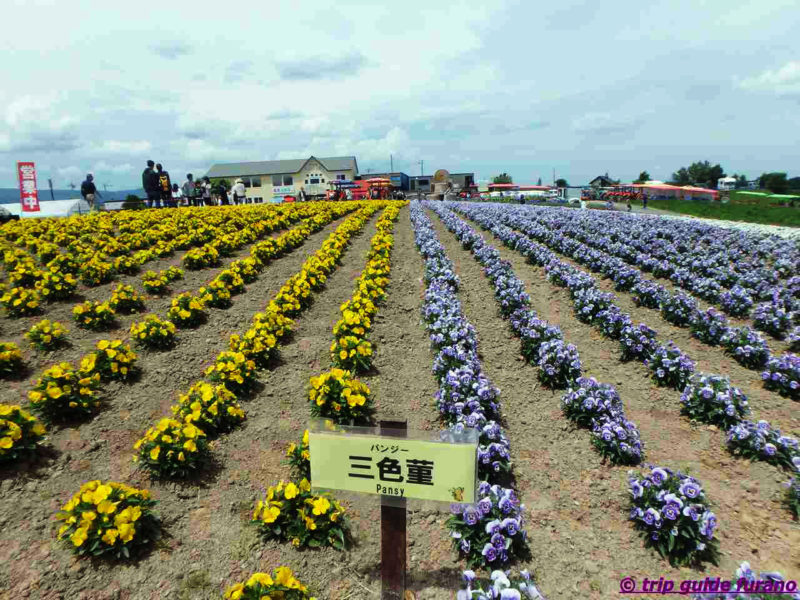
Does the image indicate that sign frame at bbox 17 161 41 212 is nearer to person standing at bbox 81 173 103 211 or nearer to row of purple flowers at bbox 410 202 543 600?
person standing at bbox 81 173 103 211

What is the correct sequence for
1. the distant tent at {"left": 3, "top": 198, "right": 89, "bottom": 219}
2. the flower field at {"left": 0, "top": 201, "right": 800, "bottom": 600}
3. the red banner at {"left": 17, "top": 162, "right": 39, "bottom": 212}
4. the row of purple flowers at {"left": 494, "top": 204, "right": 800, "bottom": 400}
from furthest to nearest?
the distant tent at {"left": 3, "top": 198, "right": 89, "bottom": 219} → the red banner at {"left": 17, "top": 162, "right": 39, "bottom": 212} → the row of purple flowers at {"left": 494, "top": 204, "right": 800, "bottom": 400} → the flower field at {"left": 0, "top": 201, "right": 800, "bottom": 600}

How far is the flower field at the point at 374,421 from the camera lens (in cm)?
367

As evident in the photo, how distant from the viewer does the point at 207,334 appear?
7.99m

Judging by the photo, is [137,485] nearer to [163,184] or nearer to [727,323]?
[727,323]

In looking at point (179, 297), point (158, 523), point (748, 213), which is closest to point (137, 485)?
point (158, 523)

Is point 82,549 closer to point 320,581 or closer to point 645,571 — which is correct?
point 320,581

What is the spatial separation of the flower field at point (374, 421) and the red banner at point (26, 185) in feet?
50.5

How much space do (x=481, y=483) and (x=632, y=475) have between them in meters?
1.47

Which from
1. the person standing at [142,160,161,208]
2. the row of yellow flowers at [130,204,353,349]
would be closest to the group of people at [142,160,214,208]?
the person standing at [142,160,161,208]

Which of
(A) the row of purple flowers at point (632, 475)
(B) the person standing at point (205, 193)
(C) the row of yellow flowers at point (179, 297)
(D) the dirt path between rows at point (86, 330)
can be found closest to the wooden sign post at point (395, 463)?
(A) the row of purple flowers at point (632, 475)

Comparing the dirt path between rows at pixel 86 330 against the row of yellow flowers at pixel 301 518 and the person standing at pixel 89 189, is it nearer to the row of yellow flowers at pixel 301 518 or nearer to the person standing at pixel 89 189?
the row of yellow flowers at pixel 301 518

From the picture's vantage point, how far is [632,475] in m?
4.23

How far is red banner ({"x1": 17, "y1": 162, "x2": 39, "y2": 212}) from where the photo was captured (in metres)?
22.5

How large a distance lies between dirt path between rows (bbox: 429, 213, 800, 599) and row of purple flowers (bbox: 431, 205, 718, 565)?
Answer: 14 centimetres
